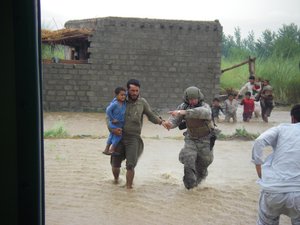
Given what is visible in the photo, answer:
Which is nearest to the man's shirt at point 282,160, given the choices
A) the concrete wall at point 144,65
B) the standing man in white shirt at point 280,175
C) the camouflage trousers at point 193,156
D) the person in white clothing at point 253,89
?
the standing man in white shirt at point 280,175

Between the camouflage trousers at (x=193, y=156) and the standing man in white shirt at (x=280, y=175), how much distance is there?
7.46 ft

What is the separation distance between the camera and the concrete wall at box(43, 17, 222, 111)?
1421 centimetres

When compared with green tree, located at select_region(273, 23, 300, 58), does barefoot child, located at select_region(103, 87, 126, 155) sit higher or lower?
lower

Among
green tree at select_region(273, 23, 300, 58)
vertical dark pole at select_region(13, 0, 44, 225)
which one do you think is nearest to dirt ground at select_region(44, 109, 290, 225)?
vertical dark pole at select_region(13, 0, 44, 225)

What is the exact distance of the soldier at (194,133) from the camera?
536 centimetres

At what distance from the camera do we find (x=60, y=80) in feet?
47.0

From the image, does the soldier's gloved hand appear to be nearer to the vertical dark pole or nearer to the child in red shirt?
the vertical dark pole

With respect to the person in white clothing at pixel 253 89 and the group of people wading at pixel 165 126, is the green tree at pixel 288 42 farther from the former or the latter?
the group of people wading at pixel 165 126

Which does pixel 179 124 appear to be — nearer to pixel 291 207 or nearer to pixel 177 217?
pixel 177 217

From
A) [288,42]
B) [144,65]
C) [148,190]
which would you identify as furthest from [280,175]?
[288,42]

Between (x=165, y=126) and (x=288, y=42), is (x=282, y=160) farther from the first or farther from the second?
(x=288, y=42)

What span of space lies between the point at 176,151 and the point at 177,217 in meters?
4.23

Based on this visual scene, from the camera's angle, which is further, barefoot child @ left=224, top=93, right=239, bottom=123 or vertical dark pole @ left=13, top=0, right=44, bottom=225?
barefoot child @ left=224, top=93, right=239, bottom=123

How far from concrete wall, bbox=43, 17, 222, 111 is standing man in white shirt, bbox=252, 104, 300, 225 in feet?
36.9
